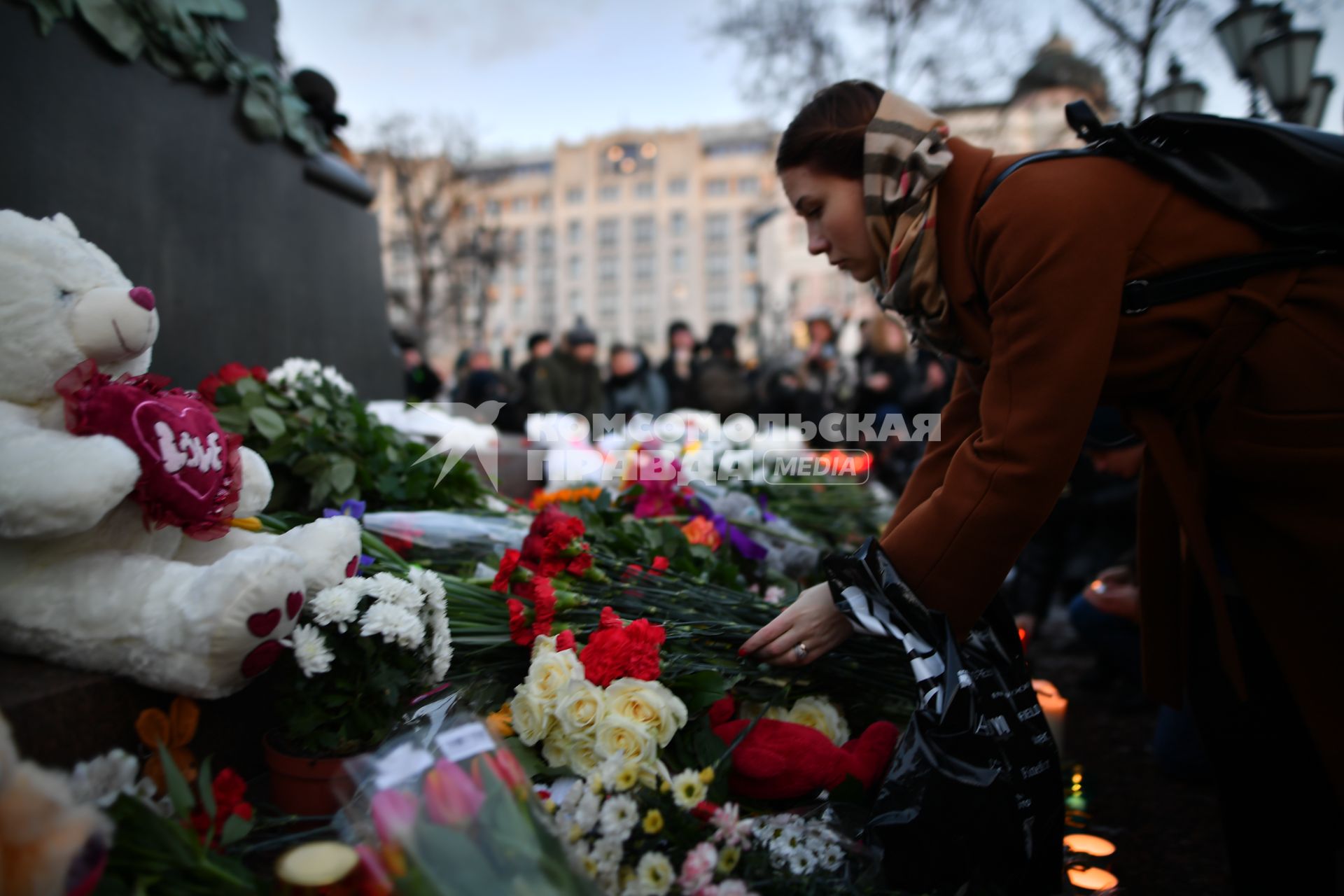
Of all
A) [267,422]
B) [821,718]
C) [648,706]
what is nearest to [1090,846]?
[821,718]

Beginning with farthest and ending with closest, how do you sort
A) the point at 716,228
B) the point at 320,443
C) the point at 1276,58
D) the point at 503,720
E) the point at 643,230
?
1. the point at 643,230
2. the point at 716,228
3. the point at 1276,58
4. the point at 320,443
5. the point at 503,720

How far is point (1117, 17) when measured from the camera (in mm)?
9531

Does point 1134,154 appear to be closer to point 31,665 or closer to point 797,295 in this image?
point 31,665

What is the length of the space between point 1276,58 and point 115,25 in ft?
22.4

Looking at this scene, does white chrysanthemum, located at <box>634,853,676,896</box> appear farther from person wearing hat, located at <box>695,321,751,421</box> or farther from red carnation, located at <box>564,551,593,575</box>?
person wearing hat, located at <box>695,321,751,421</box>

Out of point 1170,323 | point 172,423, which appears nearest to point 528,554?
point 172,423

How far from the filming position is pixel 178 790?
1122 millimetres

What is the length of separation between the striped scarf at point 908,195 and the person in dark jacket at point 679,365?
6.18m

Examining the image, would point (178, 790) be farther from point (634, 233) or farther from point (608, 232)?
point (608, 232)

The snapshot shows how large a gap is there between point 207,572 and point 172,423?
289mm

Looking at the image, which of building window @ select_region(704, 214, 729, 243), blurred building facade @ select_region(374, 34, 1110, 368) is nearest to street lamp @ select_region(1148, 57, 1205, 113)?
blurred building facade @ select_region(374, 34, 1110, 368)

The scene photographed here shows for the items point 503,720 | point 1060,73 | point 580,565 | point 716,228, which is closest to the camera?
point 503,720

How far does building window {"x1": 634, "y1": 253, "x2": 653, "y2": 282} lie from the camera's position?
230 ft

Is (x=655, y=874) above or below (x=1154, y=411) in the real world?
below
